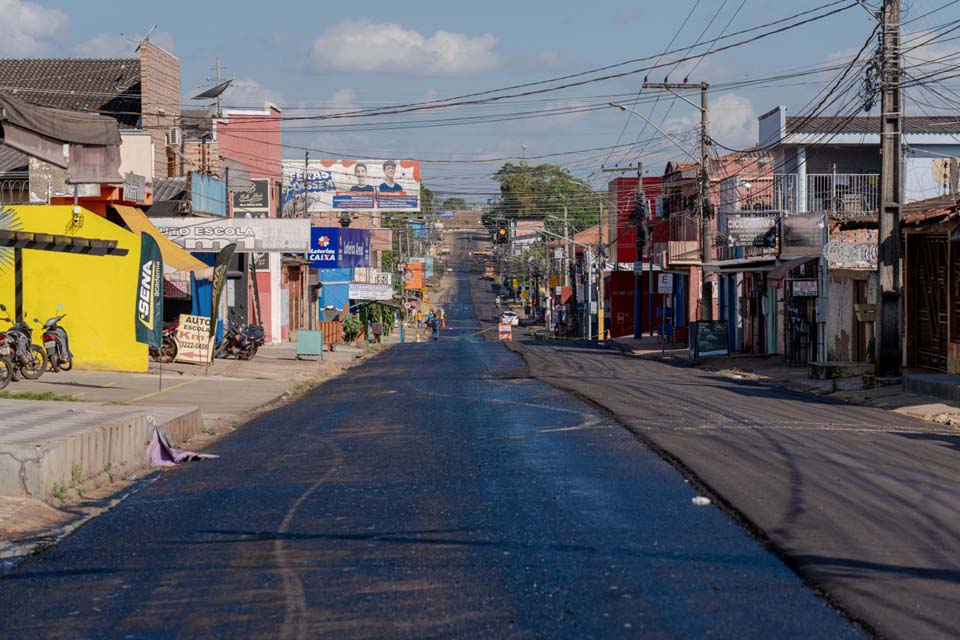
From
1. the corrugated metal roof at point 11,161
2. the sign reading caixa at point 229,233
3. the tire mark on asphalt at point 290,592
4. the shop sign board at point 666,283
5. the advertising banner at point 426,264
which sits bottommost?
the tire mark on asphalt at point 290,592

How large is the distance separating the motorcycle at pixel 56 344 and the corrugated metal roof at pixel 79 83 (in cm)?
2460

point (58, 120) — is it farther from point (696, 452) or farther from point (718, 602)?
point (718, 602)

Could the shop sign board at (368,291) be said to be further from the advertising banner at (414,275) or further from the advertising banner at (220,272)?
the advertising banner at (414,275)

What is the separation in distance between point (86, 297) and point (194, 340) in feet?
10.4

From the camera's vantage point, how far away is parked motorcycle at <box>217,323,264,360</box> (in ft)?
118

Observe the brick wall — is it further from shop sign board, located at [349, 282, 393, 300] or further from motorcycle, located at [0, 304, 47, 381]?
shop sign board, located at [349, 282, 393, 300]

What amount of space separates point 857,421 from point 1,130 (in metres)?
12.5

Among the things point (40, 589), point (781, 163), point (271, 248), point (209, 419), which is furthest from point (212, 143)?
point (40, 589)

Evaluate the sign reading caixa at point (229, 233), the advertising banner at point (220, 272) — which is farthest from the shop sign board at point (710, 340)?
the advertising banner at point (220, 272)

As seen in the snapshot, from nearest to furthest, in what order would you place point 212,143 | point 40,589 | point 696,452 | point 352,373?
point 40,589 < point 696,452 < point 352,373 < point 212,143

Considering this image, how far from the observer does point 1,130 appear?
14.0 m

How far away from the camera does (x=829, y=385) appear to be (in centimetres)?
2700

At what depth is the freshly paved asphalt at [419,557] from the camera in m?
6.81

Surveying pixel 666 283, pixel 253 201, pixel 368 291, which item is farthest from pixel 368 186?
pixel 666 283
